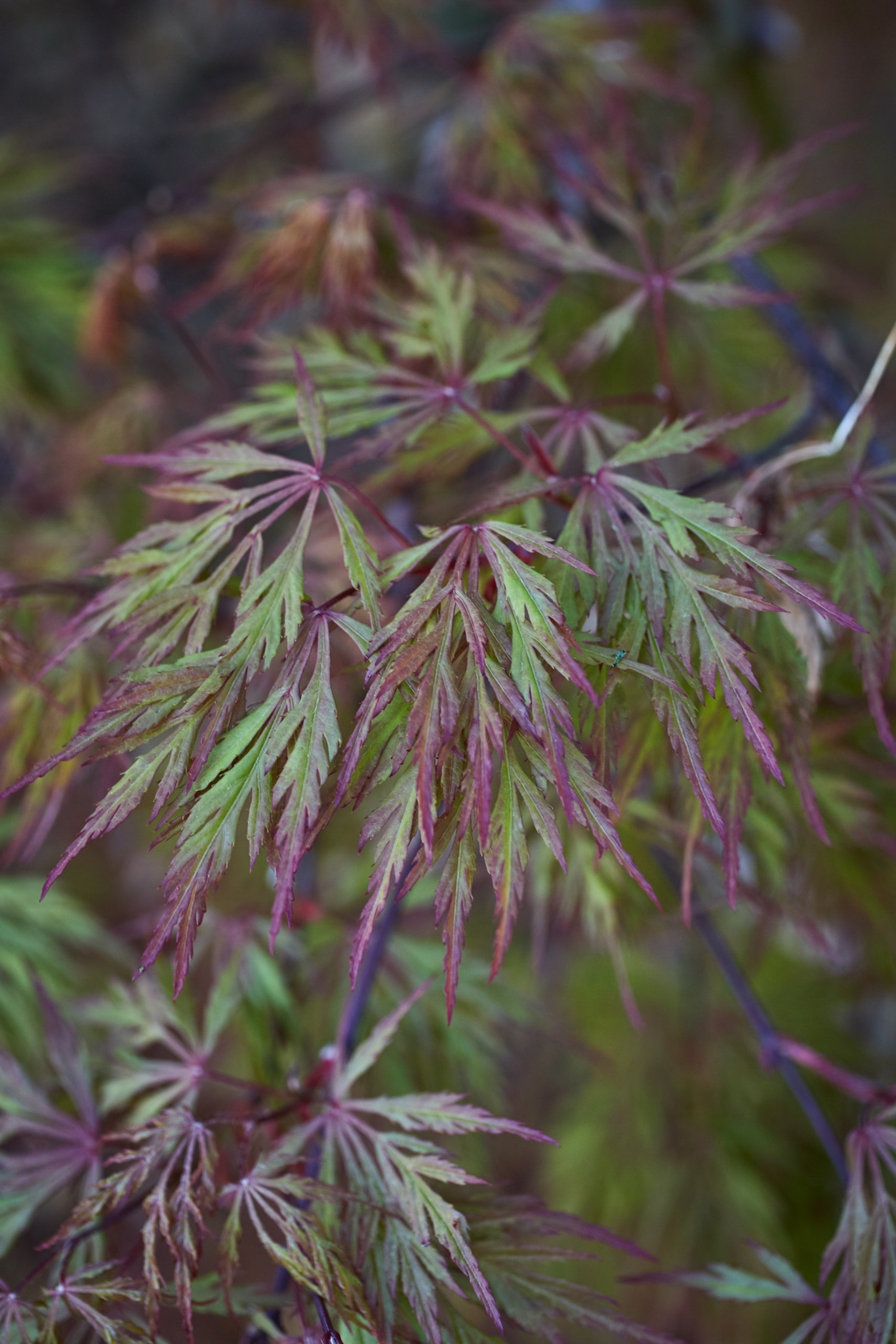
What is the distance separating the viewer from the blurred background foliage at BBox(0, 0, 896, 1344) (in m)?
0.84

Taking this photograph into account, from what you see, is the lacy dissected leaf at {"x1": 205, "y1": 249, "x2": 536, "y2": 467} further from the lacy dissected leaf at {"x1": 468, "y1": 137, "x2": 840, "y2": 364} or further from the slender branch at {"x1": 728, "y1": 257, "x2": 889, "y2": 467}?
the slender branch at {"x1": 728, "y1": 257, "x2": 889, "y2": 467}

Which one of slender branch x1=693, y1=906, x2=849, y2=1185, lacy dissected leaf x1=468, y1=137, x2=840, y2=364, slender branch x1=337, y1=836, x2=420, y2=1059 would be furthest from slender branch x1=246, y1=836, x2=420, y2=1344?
lacy dissected leaf x1=468, y1=137, x2=840, y2=364

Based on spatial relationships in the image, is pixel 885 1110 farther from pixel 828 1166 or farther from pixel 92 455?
pixel 92 455

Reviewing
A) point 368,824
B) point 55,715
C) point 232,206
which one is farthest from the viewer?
point 232,206

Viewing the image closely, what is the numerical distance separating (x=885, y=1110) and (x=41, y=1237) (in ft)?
6.46

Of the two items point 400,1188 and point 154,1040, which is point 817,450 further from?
point 154,1040

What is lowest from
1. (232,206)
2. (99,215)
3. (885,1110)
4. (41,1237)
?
(41,1237)

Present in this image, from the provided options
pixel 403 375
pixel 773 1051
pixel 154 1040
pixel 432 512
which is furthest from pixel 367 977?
pixel 432 512

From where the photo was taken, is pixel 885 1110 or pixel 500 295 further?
pixel 500 295

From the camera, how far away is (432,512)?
1.21 metres

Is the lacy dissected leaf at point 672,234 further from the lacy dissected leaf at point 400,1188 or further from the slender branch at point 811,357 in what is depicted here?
the lacy dissected leaf at point 400,1188

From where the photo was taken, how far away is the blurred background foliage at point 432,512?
84 centimetres

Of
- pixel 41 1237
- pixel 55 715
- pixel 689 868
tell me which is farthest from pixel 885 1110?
pixel 41 1237

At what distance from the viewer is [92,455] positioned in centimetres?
122
